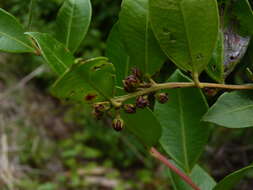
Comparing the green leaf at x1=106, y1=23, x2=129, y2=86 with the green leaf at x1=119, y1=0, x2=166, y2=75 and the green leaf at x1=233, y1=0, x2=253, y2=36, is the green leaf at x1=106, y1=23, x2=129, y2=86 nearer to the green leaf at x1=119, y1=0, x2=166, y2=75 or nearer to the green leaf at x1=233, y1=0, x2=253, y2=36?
the green leaf at x1=119, y1=0, x2=166, y2=75

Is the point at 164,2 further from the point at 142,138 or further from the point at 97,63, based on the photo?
the point at 142,138

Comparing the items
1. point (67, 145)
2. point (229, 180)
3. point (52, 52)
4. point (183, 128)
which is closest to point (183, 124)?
point (183, 128)

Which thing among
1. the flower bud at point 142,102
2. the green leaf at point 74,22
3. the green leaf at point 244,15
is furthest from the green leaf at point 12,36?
the green leaf at point 244,15

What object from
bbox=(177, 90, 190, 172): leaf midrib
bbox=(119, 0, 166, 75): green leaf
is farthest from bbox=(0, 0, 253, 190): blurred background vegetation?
bbox=(119, 0, 166, 75): green leaf

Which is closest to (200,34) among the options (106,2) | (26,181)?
(106,2)

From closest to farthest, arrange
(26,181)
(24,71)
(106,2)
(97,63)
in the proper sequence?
(97,63) < (106,2) < (26,181) < (24,71)

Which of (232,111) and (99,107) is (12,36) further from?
(232,111)
